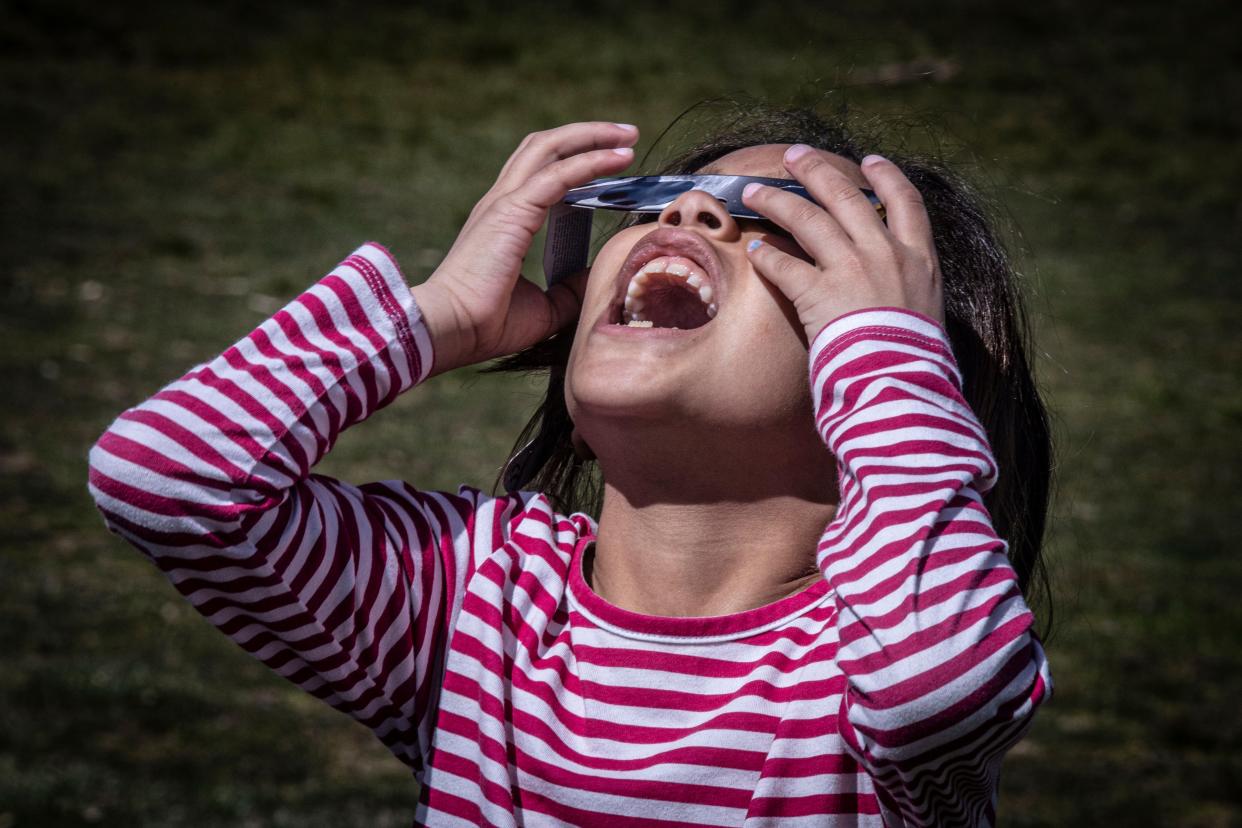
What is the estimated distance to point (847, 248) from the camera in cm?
159

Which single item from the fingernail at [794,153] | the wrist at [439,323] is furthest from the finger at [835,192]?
the wrist at [439,323]

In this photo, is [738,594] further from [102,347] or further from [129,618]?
[102,347]

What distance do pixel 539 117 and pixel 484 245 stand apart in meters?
10.5

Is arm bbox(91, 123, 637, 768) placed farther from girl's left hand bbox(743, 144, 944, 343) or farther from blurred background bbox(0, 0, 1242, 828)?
blurred background bbox(0, 0, 1242, 828)

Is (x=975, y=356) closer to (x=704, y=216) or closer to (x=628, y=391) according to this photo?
(x=704, y=216)

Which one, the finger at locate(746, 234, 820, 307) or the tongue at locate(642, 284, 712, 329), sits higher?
the finger at locate(746, 234, 820, 307)

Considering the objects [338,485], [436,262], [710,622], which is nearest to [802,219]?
[710,622]

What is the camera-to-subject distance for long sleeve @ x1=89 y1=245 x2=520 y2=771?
60.0 inches

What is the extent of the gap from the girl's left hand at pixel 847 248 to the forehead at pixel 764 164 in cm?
16

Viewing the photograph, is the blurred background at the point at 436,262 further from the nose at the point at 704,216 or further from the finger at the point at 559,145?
the nose at the point at 704,216

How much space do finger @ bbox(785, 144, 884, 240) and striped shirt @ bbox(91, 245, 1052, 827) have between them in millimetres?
145

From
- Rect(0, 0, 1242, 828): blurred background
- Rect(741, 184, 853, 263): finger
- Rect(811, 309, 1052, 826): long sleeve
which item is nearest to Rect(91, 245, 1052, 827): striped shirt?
Rect(811, 309, 1052, 826): long sleeve

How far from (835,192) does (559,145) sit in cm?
47

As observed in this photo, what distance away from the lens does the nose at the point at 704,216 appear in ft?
5.73
